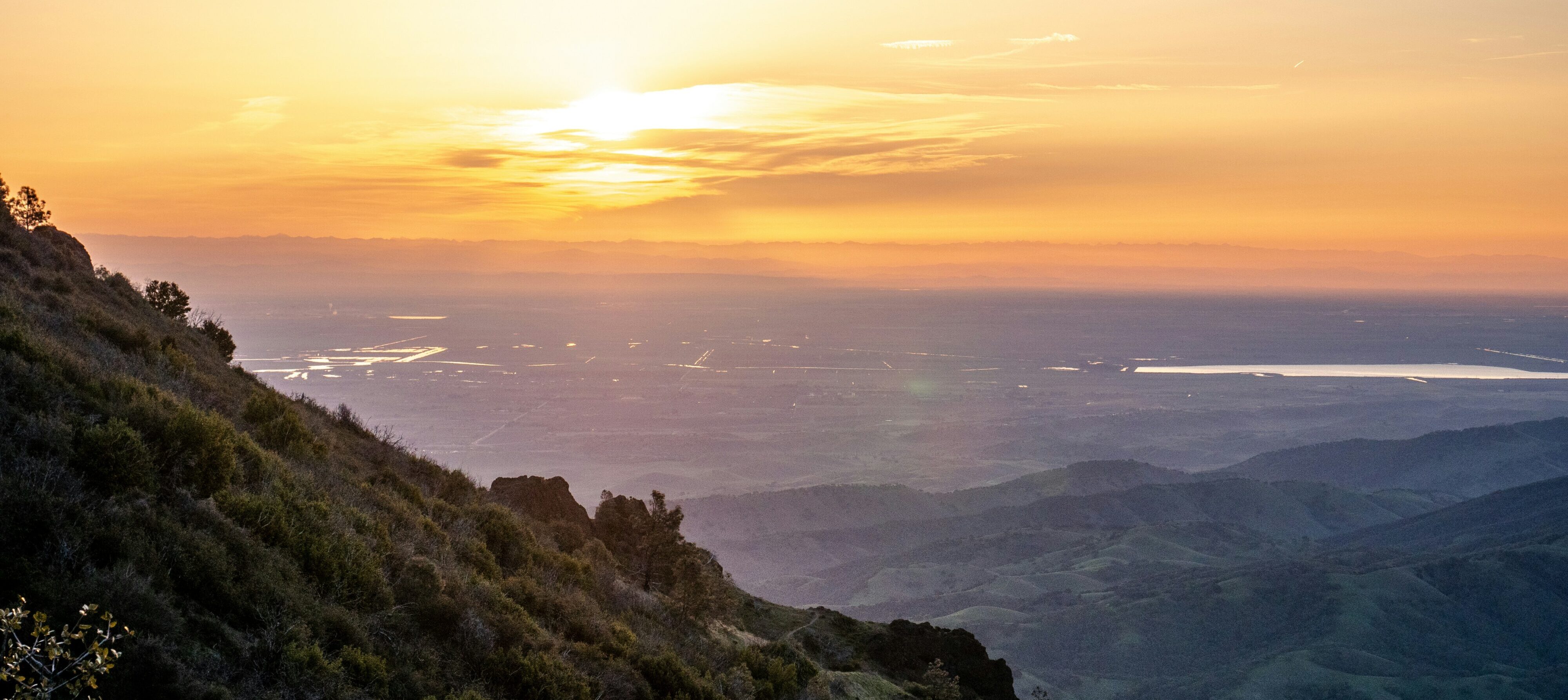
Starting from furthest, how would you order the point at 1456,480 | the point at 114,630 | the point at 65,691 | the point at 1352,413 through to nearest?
the point at 1352,413 < the point at 1456,480 < the point at 114,630 < the point at 65,691

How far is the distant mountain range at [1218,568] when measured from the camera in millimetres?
58938

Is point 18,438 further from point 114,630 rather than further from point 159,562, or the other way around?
point 114,630

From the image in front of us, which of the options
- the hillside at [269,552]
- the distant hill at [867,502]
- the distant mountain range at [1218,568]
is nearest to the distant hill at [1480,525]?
the distant mountain range at [1218,568]

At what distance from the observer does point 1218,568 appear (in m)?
79.1

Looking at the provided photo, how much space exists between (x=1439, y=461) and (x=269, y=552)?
171170 mm

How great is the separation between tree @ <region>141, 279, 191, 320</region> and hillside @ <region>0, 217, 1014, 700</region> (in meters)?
2.35

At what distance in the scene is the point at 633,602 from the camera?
17.4 m

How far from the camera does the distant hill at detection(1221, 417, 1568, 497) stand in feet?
443

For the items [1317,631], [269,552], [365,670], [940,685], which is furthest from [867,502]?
[365,670]

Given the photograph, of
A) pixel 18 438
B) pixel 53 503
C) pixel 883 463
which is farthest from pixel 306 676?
pixel 883 463

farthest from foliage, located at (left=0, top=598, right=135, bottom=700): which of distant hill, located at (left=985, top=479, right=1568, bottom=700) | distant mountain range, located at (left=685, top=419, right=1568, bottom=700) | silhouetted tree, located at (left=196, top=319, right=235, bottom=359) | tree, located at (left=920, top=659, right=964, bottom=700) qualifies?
distant hill, located at (left=985, top=479, right=1568, bottom=700)

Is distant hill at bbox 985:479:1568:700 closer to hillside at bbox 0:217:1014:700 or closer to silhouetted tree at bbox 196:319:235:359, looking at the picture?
hillside at bbox 0:217:1014:700

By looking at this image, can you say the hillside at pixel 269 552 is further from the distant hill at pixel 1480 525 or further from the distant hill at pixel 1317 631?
the distant hill at pixel 1480 525

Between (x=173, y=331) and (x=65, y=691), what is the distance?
15022 mm
